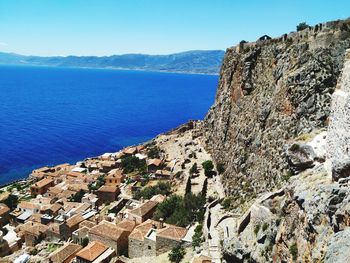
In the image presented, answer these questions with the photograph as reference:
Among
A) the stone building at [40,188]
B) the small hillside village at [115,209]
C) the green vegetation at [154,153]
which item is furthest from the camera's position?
the green vegetation at [154,153]

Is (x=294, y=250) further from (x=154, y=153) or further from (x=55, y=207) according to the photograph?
(x=154, y=153)

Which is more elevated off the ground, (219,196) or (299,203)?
(299,203)

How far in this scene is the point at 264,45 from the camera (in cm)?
4194

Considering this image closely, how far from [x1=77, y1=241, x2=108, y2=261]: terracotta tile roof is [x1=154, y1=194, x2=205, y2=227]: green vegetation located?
724cm

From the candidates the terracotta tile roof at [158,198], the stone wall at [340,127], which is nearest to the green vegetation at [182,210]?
the terracotta tile roof at [158,198]

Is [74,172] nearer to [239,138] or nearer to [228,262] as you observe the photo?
[239,138]

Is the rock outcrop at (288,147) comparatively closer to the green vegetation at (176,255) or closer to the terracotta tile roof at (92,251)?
the green vegetation at (176,255)

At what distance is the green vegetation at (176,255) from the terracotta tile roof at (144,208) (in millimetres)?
10615

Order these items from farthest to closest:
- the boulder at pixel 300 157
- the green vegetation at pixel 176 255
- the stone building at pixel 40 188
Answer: the stone building at pixel 40 188 < the green vegetation at pixel 176 255 < the boulder at pixel 300 157

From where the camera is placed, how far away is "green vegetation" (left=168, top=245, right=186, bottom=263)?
100 feet

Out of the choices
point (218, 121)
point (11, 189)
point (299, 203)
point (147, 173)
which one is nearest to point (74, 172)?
point (11, 189)

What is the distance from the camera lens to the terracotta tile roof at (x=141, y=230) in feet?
116

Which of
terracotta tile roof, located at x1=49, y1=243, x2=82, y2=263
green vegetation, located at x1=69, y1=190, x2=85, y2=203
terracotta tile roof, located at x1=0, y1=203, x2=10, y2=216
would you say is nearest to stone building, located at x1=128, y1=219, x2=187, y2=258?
terracotta tile roof, located at x1=49, y1=243, x2=82, y2=263

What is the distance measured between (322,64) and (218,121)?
2644 centimetres
